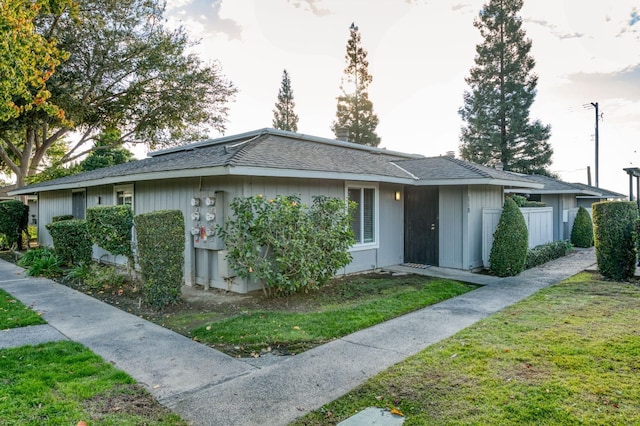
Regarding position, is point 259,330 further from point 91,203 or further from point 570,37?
point 570,37

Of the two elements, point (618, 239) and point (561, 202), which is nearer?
point (618, 239)

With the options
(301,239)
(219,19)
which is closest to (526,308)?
(301,239)

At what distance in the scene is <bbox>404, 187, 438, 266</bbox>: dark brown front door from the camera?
34.1ft

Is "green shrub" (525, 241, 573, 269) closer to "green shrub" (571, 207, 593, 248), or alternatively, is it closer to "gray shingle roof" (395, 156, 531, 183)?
"gray shingle roof" (395, 156, 531, 183)

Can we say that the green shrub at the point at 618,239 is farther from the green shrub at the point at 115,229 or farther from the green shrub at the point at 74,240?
the green shrub at the point at 74,240

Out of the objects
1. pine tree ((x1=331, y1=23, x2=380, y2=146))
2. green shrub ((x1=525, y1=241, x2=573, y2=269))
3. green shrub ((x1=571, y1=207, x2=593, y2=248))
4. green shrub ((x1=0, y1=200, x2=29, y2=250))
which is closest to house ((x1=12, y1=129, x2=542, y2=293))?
green shrub ((x1=525, y1=241, x2=573, y2=269))

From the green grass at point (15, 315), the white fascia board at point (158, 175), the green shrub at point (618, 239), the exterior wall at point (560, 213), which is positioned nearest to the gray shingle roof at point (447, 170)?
the green shrub at point (618, 239)

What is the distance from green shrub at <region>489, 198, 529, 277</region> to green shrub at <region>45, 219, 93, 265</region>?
10.1 metres

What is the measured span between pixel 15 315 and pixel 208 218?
3286 millimetres

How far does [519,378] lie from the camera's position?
12.0 ft

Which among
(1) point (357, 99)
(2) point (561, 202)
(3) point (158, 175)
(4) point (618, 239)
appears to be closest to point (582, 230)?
(2) point (561, 202)

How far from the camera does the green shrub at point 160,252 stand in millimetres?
6145

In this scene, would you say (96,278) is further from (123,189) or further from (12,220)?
(12,220)

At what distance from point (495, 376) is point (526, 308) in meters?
3.10
